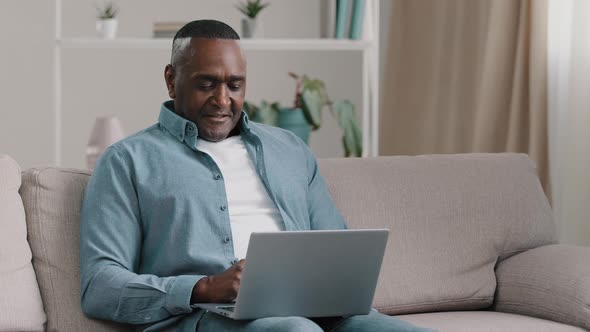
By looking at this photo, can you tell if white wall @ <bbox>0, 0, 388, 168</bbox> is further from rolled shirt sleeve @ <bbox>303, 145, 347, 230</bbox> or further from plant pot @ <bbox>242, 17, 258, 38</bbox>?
rolled shirt sleeve @ <bbox>303, 145, 347, 230</bbox>

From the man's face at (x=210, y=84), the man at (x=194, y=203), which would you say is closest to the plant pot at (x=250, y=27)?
the man at (x=194, y=203)

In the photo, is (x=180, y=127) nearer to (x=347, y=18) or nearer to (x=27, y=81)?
(x=27, y=81)

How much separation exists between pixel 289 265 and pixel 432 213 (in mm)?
821

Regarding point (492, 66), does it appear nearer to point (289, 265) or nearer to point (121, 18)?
point (121, 18)

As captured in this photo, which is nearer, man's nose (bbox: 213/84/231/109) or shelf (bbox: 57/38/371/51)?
man's nose (bbox: 213/84/231/109)

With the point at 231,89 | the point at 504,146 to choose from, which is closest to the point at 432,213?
the point at 231,89

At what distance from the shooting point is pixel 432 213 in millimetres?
2502

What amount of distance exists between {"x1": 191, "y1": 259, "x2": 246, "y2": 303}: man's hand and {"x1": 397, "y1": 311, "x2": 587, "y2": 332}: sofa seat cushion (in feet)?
1.86

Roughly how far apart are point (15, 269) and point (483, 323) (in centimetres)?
103

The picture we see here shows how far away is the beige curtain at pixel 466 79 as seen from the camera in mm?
3559

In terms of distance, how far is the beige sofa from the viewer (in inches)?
81.4

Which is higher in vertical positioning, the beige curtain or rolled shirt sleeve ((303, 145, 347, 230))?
the beige curtain

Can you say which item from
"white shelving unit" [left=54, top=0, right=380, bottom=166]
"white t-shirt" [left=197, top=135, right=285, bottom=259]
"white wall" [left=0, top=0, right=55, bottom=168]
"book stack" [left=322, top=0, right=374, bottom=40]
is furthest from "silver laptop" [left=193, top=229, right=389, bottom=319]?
"book stack" [left=322, top=0, right=374, bottom=40]

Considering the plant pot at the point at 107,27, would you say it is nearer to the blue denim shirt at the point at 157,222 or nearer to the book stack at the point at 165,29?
the book stack at the point at 165,29
